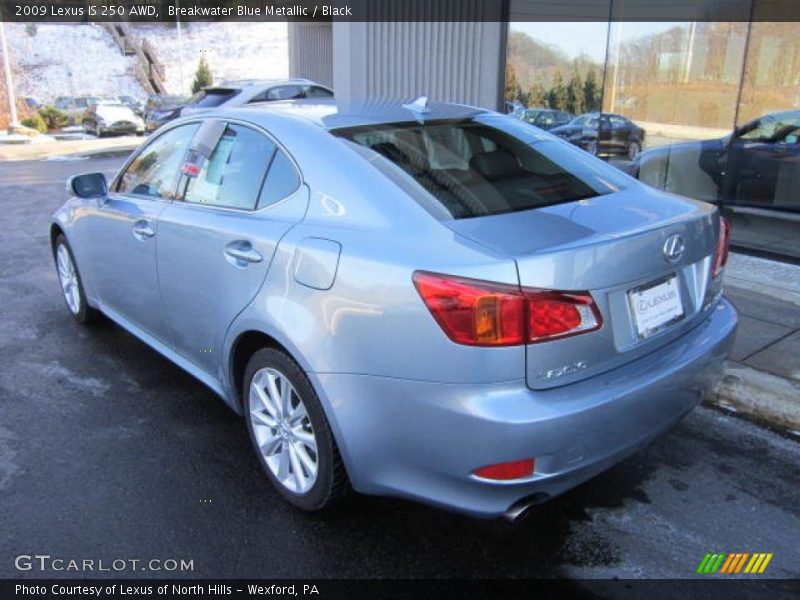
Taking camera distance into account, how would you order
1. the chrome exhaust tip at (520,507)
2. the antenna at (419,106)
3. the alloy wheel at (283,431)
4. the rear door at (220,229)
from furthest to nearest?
the antenna at (419,106) → the rear door at (220,229) → the alloy wheel at (283,431) → the chrome exhaust tip at (520,507)

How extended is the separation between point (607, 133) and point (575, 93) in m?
0.62

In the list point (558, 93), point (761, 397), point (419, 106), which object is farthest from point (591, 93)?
point (419, 106)

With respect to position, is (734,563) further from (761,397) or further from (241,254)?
(241,254)

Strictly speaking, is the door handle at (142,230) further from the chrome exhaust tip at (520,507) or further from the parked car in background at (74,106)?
the parked car in background at (74,106)

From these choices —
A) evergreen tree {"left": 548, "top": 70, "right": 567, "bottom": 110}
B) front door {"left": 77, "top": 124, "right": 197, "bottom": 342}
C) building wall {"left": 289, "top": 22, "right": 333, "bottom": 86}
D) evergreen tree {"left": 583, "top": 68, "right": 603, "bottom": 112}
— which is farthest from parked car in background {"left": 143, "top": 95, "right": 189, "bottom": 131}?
front door {"left": 77, "top": 124, "right": 197, "bottom": 342}

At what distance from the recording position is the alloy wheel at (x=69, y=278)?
5016mm

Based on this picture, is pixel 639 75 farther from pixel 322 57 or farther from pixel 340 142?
pixel 322 57

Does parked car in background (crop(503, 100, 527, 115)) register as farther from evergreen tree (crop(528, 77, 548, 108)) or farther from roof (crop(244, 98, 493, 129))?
roof (crop(244, 98, 493, 129))

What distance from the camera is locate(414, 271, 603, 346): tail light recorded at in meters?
2.18

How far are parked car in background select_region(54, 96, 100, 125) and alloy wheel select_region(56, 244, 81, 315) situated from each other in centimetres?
3190

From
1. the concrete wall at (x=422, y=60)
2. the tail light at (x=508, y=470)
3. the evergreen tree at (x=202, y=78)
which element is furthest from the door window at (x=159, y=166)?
the evergreen tree at (x=202, y=78)

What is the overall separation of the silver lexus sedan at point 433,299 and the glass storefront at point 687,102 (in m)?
5.19

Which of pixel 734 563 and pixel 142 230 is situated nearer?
pixel 734 563

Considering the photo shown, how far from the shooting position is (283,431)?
2.92 metres
